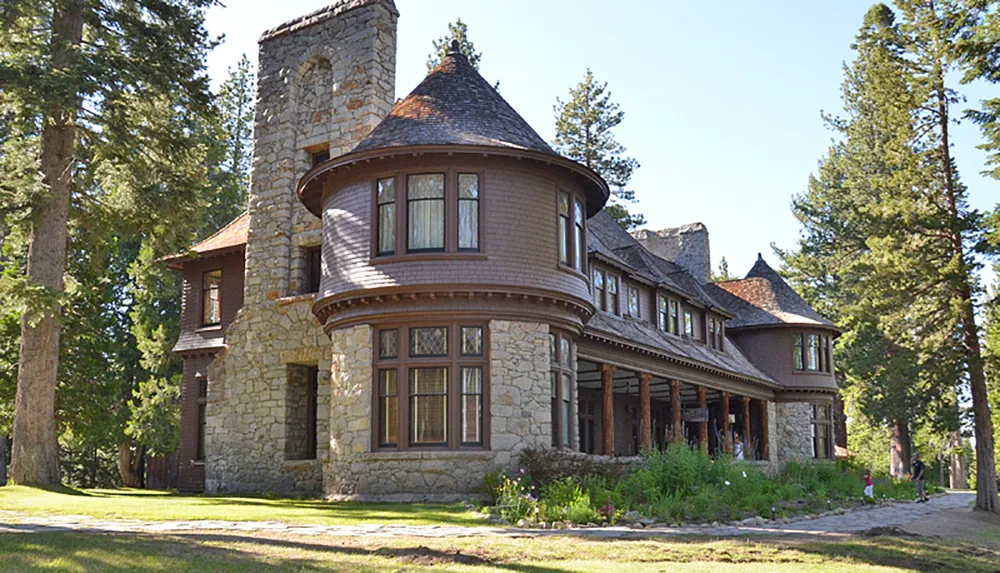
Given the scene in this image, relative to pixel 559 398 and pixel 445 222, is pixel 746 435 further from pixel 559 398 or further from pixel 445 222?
pixel 445 222

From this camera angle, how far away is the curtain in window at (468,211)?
18.5 meters

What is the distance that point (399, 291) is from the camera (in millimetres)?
18141

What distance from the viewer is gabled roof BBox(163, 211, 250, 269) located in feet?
86.8

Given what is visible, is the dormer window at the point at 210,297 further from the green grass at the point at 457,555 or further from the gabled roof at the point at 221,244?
the green grass at the point at 457,555

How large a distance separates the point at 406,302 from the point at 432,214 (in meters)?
1.84

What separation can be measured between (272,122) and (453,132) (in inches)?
307

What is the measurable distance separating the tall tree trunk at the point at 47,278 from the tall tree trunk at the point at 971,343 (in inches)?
892

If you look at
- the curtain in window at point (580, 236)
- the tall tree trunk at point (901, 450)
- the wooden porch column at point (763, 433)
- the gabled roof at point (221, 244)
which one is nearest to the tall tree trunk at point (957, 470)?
the tall tree trunk at point (901, 450)

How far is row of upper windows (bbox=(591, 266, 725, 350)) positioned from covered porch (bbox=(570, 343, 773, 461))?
70.7 inches

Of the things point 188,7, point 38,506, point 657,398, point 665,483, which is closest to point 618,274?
point 657,398

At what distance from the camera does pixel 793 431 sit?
37.9 meters

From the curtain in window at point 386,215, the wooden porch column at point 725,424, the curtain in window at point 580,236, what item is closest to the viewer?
the curtain in window at point 386,215

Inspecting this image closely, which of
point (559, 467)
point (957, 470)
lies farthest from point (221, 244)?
point (957, 470)

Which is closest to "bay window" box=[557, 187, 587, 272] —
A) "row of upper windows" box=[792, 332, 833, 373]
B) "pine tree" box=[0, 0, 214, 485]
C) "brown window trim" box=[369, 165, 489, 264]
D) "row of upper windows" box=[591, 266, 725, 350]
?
"brown window trim" box=[369, 165, 489, 264]
